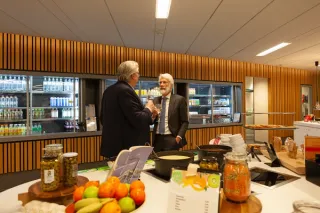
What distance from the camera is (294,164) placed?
62.7 inches

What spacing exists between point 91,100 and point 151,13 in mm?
2601

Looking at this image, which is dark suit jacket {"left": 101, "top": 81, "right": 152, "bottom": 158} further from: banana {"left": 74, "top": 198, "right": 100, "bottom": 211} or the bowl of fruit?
banana {"left": 74, "top": 198, "right": 100, "bottom": 211}

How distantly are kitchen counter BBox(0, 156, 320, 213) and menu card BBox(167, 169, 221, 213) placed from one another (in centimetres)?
16

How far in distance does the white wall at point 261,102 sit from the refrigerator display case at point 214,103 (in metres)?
1.28

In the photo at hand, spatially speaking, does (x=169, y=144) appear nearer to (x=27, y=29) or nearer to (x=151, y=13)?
(x=151, y=13)

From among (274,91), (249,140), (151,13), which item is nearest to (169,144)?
(151,13)

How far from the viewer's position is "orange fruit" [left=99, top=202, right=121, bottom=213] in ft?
2.66

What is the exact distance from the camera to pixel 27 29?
3.78 m

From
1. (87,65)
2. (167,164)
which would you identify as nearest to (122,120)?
(167,164)

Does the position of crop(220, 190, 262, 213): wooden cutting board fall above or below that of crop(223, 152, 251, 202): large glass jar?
below

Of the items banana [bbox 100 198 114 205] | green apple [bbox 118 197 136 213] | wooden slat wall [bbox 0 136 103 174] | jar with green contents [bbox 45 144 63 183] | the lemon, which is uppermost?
jar with green contents [bbox 45 144 63 183]

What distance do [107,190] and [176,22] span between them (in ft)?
10.4

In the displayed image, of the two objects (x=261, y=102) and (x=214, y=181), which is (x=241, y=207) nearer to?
(x=214, y=181)

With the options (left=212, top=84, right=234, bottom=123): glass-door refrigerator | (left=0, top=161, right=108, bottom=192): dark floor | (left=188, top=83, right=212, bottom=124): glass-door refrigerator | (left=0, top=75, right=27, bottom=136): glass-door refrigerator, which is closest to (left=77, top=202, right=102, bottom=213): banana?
(left=0, top=161, right=108, bottom=192): dark floor
